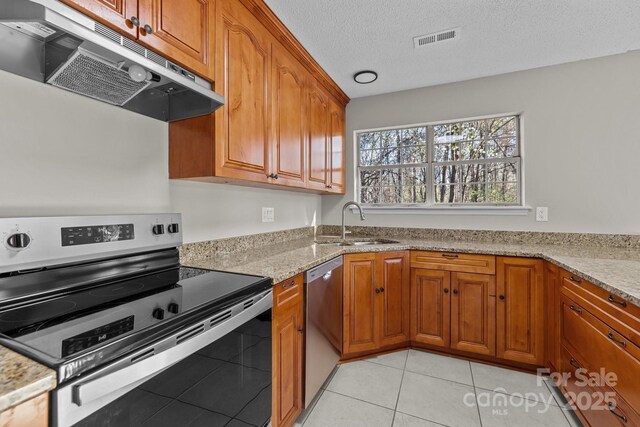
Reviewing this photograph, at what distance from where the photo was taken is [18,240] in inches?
36.6

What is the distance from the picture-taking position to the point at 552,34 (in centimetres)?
200

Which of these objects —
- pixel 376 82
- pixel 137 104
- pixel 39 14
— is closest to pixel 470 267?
pixel 376 82

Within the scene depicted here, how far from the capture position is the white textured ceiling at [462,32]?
1.72 m

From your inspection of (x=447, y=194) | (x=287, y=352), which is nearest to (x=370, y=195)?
(x=447, y=194)

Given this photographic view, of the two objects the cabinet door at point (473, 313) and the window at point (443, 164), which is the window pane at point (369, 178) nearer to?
the window at point (443, 164)

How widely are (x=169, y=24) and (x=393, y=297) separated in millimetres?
2173

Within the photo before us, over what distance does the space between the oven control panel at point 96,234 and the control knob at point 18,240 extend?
10cm

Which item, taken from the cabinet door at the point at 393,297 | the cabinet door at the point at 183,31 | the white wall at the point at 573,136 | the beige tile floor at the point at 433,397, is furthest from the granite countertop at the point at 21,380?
the white wall at the point at 573,136

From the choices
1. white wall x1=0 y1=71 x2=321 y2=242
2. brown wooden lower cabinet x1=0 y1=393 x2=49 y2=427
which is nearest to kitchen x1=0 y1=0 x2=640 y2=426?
white wall x1=0 y1=71 x2=321 y2=242

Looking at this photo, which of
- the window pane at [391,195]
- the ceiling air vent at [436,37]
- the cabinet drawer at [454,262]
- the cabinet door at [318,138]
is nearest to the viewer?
the ceiling air vent at [436,37]

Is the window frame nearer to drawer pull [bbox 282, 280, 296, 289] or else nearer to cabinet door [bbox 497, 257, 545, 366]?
cabinet door [bbox 497, 257, 545, 366]

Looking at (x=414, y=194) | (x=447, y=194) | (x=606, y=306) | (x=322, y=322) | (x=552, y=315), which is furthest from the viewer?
(x=414, y=194)

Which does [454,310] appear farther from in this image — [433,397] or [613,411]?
[613,411]

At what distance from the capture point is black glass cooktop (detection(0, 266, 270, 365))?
674 millimetres
